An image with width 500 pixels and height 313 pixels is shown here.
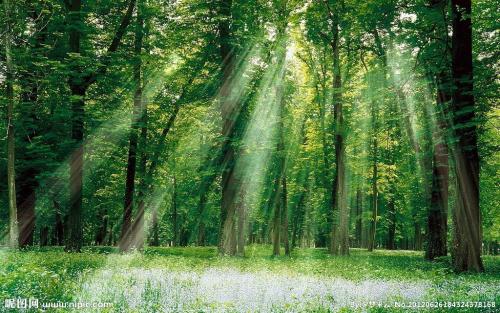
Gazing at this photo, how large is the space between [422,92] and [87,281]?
20.5 meters

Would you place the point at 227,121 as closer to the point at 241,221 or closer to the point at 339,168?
the point at 241,221

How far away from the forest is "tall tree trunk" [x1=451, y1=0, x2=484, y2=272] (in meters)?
0.04

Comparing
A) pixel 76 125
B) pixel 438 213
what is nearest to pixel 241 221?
pixel 76 125

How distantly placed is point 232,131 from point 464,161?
10336mm

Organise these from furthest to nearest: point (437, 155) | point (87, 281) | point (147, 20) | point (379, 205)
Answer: point (379, 205)
point (147, 20)
point (437, 155)
point (87, 281)

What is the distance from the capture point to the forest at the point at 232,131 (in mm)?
8391

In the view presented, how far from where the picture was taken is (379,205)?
4731 cm

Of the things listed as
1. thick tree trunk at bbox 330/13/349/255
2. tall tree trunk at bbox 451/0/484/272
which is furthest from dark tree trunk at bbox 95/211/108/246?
tall tree trunk at bbox 451/0/484/272

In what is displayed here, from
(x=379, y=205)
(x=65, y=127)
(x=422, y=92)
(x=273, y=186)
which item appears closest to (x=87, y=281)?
(x=65, y=127)

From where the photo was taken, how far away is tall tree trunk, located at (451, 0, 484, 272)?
1286 centimetres

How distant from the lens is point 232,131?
19.8 metres

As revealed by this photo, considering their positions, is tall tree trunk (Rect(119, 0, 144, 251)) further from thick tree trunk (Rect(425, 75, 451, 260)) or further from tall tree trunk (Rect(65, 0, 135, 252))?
thick tree trunk (Rect(425, 75, 451, 260))

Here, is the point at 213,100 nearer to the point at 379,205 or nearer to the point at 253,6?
the point at 253,6

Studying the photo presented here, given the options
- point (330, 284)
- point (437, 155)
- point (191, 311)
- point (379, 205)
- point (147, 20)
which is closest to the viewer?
point (191, 311)
